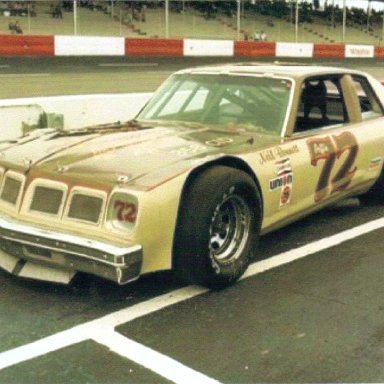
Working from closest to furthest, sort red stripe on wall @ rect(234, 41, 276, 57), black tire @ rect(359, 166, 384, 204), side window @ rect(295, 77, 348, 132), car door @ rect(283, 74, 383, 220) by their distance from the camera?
car door @ rect(283, 74, 383, 220) < side window @ rect(295, 77, 348, 132) < black tire @ rect(359, 166, 384, 204) < red stripe on wall @ rect(234, 41, 276, 57)

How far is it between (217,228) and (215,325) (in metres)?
0.68

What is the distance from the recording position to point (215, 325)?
3.53 meters

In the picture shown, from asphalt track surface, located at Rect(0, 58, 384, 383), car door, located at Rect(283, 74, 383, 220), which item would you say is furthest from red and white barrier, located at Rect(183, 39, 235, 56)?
asphalt track surface, located at Rect(0, 58, 384, 383)

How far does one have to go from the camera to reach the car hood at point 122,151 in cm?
379

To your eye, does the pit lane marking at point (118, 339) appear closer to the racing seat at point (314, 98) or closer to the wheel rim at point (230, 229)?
the wheel rim at point (230, 229)

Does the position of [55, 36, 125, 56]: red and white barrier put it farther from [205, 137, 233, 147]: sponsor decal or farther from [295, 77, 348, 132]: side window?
[205, 137, 233, 147]: sponsor decal

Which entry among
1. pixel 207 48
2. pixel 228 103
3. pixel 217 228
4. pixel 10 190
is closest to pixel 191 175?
pixel 217 228

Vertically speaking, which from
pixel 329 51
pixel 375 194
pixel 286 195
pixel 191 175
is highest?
pixel 329 51

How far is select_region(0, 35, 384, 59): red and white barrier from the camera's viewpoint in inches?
698

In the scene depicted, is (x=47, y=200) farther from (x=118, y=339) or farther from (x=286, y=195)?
(x=286, y=195)

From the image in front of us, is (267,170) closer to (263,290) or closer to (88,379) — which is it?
(263,290)

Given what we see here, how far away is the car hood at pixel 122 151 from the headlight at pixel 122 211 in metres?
0.10

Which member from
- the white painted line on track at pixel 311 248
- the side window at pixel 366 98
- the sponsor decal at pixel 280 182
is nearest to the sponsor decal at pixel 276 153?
the sponsor decal at pixel 280 182

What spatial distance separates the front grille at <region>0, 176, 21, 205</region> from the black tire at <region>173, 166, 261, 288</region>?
3.20 feet
